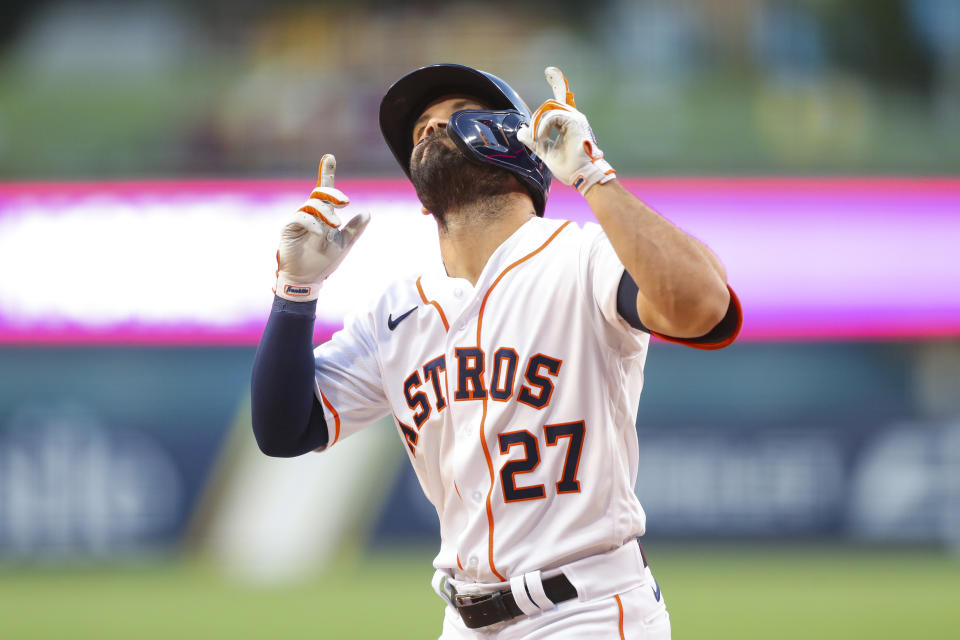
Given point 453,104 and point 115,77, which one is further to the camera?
point 115,77

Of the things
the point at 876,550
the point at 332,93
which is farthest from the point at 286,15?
the point at 876,550

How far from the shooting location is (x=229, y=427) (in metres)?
7.69

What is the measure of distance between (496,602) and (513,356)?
47 centimetres

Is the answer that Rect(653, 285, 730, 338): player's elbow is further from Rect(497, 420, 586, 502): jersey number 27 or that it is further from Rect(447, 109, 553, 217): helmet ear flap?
Rect(447, 109, 553, 217): helmet ear flap

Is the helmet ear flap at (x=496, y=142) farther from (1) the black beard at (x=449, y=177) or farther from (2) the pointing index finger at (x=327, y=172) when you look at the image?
(2) the pointing index finger at (x=327, y=172)

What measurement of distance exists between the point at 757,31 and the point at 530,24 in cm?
202

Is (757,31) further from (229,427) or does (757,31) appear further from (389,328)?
(389,328)

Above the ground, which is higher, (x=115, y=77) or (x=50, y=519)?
(x=115, y=77)

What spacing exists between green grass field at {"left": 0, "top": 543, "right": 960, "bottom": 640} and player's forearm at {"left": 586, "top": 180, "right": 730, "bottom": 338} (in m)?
4.26

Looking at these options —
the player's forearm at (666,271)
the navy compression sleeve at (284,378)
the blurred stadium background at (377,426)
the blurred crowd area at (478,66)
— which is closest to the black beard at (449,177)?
the navy compression sleeve at (284,378)

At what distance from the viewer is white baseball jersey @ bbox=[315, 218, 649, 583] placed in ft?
6.72

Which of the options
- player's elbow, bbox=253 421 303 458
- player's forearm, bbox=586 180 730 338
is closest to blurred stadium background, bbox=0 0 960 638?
player's elbow, bbox=253 421 303 458

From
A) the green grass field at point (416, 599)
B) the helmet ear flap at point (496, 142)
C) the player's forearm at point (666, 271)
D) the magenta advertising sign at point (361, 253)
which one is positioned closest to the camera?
the player's forearm at point (666, 271)

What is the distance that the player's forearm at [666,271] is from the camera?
176cm
